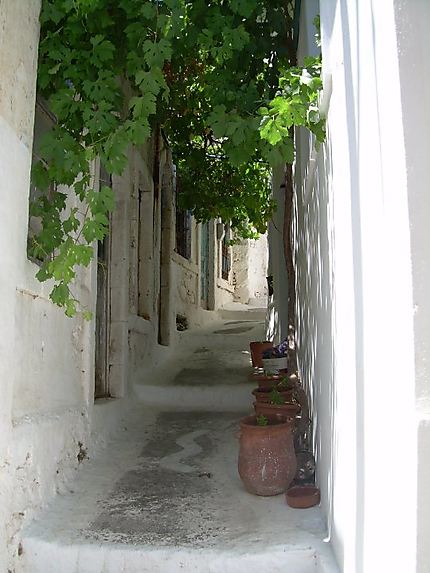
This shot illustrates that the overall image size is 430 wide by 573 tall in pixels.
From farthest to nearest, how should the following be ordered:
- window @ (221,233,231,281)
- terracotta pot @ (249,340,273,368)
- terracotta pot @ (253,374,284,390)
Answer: window @ (221,233,231,281) → terracotta pot @ (249,340,273,368) → terracotta pot @ (253,374,284,390)

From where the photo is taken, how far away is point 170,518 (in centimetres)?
307

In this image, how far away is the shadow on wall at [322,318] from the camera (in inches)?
102

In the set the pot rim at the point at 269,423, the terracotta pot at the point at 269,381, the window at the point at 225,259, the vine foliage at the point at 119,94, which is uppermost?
the window at the point at 225,259

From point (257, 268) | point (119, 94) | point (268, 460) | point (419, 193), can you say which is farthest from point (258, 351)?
point (257, 268)

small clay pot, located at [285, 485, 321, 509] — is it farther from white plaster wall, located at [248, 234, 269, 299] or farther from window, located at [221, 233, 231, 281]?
white plaster wall, located at [248, 234, 269, 299]

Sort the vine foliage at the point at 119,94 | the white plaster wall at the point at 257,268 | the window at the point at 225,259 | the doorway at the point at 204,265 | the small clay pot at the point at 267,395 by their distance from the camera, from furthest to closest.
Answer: the white plaster wall at the point at 257,268 → the window at the point at 225,259 → the doorway at the point at 204,265 → the small clay pot at the point at 267,395 → the vine foliage at the point at 119,94

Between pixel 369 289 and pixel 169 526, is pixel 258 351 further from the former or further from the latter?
pixel 369 289

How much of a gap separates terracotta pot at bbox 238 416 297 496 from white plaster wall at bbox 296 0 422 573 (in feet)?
1.86

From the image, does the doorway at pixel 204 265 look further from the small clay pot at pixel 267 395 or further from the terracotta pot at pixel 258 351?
the small clay pot at pixel 267 395

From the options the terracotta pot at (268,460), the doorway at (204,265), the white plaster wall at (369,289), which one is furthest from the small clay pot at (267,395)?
the doorway at (204,265)

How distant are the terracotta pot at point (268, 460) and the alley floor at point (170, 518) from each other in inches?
3.2

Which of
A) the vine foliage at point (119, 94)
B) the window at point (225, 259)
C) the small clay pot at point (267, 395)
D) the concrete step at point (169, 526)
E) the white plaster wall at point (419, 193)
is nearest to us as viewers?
the white plaster wall at point (419, 193)

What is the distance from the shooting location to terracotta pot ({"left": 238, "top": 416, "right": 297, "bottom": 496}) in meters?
3.34

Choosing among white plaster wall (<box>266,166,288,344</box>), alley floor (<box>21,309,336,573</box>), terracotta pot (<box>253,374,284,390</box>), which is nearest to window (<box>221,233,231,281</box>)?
white plaster wall (<box>266,166,288,344</box>)
